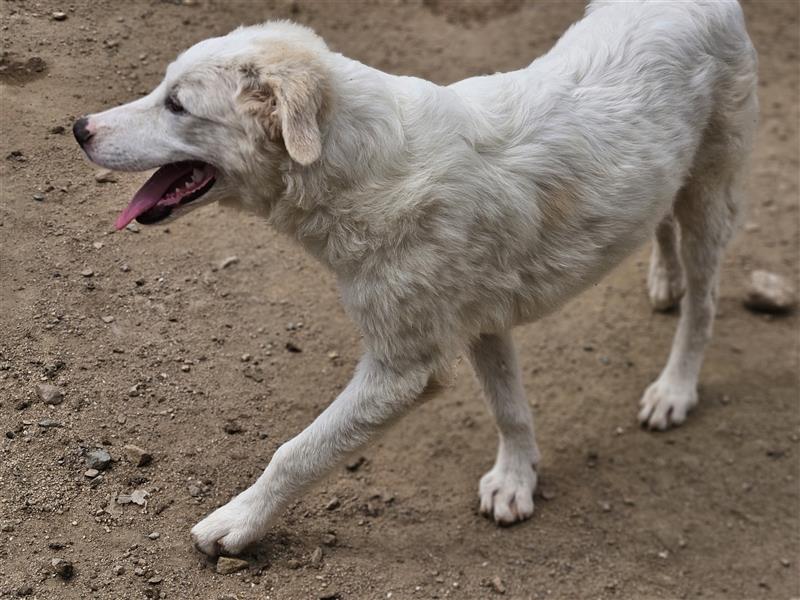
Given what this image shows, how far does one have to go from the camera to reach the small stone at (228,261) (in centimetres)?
505

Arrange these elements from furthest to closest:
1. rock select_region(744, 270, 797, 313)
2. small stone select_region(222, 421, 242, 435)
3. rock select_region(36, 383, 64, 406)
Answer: rock select_region(744, 270, 797, 313) < small stone select_region(222, 421, 242, 435) < rock select_region(36, 383, 64, 406)

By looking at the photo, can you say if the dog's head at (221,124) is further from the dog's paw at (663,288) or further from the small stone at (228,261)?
the dog's paw at (663,288)

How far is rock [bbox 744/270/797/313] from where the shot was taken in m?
6.41

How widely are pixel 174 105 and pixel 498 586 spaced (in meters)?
2.63

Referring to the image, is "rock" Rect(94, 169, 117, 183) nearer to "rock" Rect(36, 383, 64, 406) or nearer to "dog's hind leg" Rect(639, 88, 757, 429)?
"rock" Rect(36, 383, 64, 406)

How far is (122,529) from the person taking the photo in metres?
3.70

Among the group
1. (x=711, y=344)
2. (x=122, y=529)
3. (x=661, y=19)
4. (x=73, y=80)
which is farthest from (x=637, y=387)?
(x=73, y=80)

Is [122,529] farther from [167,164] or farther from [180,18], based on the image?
[180,18]

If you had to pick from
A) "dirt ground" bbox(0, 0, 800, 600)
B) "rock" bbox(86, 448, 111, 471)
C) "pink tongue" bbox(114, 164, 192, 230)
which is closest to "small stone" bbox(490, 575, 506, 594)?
"dirt ground" bbox(0, 0, 800, 600)

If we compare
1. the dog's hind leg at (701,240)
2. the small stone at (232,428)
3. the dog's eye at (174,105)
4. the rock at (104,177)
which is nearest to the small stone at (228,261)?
the rock at (104,177)

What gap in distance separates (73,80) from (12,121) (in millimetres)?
439

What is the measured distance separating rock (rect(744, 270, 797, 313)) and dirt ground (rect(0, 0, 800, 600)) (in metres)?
0.19

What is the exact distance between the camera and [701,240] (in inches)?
196

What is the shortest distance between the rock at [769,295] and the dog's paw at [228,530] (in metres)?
4.27
